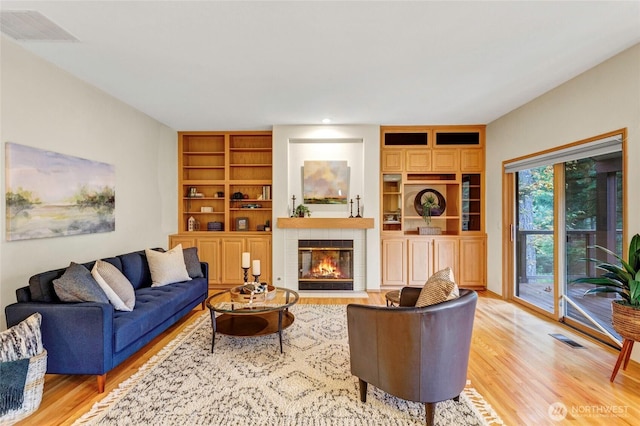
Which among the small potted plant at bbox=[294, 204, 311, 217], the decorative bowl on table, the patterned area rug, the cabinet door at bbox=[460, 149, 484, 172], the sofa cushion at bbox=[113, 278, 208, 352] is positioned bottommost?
the patterned area rug

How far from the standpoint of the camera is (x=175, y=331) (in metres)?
3.35

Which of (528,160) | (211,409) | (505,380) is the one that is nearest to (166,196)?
(211,409)

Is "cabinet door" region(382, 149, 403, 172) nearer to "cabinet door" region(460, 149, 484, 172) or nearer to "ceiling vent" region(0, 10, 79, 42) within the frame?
"cabinet door" region(460, 149, 484, 172)

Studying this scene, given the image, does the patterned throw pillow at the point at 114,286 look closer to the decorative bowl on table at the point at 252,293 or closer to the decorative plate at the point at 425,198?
the decorative bowl on table at the point at 252,293

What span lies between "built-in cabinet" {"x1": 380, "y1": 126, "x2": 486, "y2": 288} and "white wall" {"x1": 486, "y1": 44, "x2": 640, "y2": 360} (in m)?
0.21

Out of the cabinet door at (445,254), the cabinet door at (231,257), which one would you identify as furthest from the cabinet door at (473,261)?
the cabinet door at (231,257)

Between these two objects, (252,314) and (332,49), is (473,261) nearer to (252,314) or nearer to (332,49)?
(252,314)

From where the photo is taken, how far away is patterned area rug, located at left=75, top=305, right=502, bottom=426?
6.37ft

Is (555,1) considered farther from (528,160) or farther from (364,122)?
(364,122)

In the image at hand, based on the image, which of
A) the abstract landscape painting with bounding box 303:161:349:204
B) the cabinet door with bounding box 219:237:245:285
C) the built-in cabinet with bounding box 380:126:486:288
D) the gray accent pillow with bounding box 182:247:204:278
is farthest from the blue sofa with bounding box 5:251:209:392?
the built-in cabinet with bounding box 380:126:486:288

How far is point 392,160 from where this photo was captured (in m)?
5.07

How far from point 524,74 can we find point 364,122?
220cm

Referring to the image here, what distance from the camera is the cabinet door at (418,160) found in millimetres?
5059

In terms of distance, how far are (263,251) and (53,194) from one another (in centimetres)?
287
